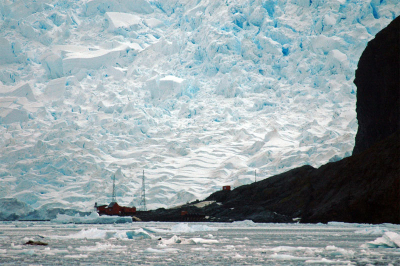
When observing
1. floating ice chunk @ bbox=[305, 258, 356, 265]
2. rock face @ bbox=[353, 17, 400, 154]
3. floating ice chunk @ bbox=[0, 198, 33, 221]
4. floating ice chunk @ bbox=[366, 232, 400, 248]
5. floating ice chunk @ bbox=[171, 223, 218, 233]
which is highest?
rock face @ bbox=[353, 17, 400, 154]

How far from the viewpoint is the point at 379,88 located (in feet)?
321

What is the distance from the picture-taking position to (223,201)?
135 m

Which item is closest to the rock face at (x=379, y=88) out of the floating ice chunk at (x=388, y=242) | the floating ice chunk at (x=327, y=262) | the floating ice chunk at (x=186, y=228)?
the floating ice chunk at (x=186, y=228)

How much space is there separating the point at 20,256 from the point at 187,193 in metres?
172

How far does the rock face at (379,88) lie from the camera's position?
91.5 meters

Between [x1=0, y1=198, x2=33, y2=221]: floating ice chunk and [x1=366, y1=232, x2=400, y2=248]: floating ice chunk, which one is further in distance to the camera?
[x1=0, y1=198, x2=33, y2=221]: floating ice chunk

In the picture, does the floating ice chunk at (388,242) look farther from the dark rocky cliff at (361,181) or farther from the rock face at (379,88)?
the rock face at (379,88)

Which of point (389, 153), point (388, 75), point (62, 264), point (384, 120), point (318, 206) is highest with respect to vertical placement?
point (388, 75)

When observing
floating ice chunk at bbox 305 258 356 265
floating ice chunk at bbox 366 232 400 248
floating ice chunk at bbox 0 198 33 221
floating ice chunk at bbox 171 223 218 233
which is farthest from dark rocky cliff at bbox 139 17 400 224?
floating ice chunk at bbox 0 198 33 221

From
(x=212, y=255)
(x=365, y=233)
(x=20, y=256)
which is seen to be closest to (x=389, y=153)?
(x=365, y=233)

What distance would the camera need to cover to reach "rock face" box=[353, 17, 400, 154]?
91.5 meters

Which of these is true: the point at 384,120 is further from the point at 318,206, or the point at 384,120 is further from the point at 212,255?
the point at 212,255

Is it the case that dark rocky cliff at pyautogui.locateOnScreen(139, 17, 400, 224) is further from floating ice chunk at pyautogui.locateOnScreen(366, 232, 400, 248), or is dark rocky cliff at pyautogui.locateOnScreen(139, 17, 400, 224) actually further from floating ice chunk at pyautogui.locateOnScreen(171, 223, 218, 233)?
floating ice chunk at pyautogui.locateOnScreen(366, 232, 400, 248)

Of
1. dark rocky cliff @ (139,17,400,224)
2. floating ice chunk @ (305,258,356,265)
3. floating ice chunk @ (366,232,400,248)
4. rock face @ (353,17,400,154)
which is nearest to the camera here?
floating ice chunk @ (305,258,356,265)
